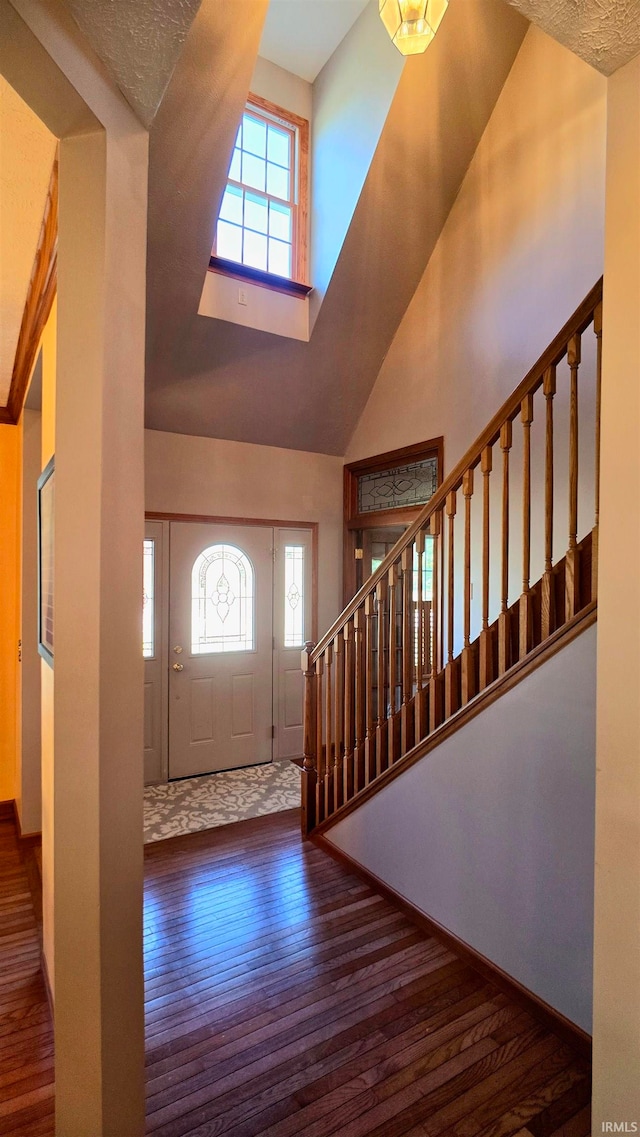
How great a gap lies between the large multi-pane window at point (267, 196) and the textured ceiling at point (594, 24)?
3.10 meters

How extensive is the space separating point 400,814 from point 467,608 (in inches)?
43.6

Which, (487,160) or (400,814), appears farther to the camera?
(487,160)

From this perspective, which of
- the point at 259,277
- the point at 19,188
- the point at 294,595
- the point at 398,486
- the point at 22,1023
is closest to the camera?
the point at 19,188

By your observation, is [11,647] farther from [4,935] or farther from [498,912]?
[498,912]

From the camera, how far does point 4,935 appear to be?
2508 millimetres

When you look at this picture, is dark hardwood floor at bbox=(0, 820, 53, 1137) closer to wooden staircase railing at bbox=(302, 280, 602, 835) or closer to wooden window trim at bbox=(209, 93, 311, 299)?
wooden staircase railing at bbox=(302, 280, 602, 835)

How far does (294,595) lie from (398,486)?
1.34 metres

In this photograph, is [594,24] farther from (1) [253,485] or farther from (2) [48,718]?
(1) [253,485]

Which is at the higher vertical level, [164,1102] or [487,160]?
[487,160]

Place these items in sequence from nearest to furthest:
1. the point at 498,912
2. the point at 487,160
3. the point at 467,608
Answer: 1. the point at 498,912
2. the point at 467,608
3. the point at 487,160

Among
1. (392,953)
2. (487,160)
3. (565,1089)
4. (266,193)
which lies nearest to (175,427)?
(266,193)

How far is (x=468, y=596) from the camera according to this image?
2.42m

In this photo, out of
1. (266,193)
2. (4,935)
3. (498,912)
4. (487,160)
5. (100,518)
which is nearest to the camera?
(100,518)

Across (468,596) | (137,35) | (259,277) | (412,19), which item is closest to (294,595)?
(259,277)
